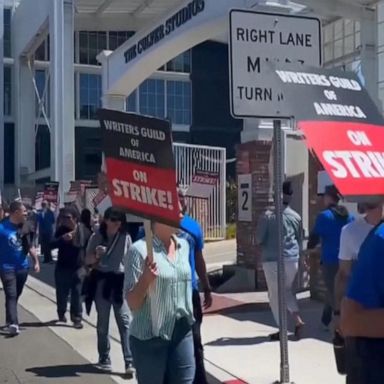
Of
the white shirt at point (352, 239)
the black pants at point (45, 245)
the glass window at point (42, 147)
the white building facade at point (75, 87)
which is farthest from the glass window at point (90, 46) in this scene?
the white shirt at point (352, 239)

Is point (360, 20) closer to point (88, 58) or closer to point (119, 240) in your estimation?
point (119, 240)

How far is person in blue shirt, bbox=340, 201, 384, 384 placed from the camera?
12.7 feet

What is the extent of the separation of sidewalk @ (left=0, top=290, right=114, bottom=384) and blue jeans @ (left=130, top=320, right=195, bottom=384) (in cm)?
339

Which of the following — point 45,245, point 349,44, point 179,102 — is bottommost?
point 45,245

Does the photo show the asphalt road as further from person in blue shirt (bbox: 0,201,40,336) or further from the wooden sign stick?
the wooden sign stick

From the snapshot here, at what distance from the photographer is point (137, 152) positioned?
5.26 m

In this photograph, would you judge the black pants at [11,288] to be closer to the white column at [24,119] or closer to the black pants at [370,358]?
the black pants at [370,358]

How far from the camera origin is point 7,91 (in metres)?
46.6

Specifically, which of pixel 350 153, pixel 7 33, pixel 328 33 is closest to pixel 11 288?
pixel 350 153

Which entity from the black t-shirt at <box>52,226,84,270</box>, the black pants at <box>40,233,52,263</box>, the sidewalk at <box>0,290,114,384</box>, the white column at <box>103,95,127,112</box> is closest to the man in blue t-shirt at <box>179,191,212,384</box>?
the sidewalk at <box>0,290,114,384</box>

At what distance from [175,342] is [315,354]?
14.1 ft

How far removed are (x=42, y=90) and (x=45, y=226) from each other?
21.8m

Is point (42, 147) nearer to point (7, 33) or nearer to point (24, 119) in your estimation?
point (24, 119)

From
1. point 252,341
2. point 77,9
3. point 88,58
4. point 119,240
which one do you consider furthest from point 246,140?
point 88,58
